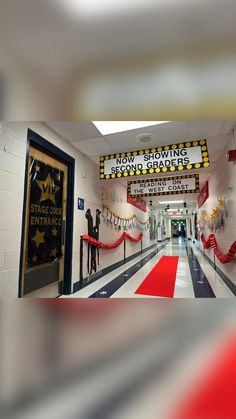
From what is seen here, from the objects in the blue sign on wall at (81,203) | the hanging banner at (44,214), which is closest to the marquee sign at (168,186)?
the blue sign on wall at (81,203)

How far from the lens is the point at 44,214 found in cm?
281

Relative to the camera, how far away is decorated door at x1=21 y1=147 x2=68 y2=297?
2.49 meters

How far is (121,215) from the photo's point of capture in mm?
6219

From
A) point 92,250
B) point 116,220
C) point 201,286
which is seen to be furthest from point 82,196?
point 201,286

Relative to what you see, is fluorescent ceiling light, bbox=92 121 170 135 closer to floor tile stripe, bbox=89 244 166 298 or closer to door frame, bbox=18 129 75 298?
door frame, bbox=18 129 75 298

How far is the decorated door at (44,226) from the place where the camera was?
98.1 inches

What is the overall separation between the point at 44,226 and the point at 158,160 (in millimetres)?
2149

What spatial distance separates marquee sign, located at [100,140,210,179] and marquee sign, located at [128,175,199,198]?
1879mm

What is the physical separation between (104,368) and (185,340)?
45 cm

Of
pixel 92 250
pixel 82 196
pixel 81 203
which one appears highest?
pixel 82 196
